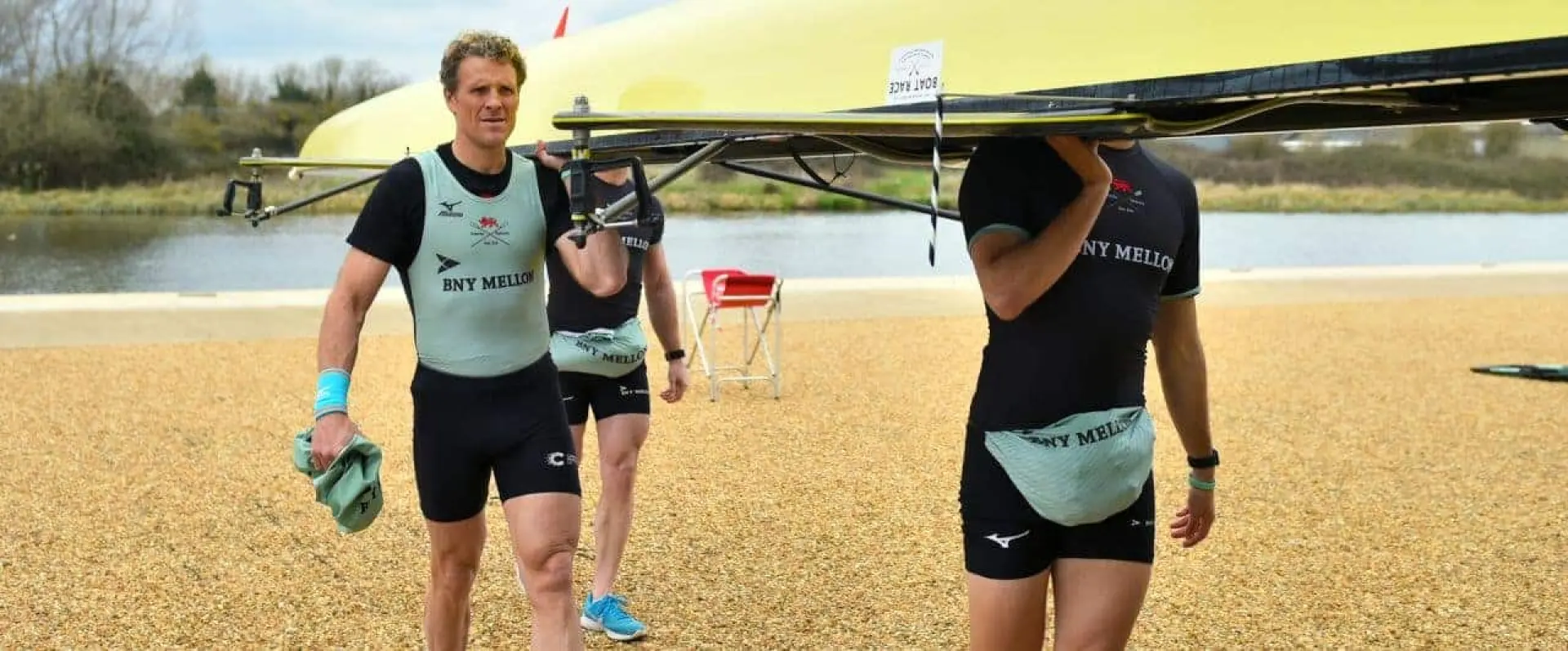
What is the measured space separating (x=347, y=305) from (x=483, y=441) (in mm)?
472

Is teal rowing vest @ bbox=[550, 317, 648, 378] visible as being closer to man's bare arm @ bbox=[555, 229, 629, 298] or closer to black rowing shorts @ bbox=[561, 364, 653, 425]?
black rowing shorts @ bbox=[561, 364, 653, 425]

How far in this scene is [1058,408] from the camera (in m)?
2.70

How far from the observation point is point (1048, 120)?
2447 millimetres

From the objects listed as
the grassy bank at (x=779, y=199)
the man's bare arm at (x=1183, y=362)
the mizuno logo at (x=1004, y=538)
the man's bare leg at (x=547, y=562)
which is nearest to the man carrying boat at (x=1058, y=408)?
the mizuno logo at (x=1004, y=538)

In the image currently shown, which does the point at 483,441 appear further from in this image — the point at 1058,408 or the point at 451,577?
the point at 1058,408

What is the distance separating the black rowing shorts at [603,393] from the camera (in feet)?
15.8

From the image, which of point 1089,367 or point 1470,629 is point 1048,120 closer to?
point 1089,367

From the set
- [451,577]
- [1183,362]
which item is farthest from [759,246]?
[1183,362]

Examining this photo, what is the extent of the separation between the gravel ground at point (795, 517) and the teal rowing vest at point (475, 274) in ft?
5.54

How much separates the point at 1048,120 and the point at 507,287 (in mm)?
1560

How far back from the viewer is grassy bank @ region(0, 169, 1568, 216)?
1670 inches

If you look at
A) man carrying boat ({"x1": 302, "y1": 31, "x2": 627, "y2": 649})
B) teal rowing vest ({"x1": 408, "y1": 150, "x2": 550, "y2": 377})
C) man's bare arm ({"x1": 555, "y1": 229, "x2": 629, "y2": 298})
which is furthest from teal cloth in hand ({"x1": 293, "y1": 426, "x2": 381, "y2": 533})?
man's bare arm ({"x1": 555, "y1": 229, "x2": 629, "y2": 298})

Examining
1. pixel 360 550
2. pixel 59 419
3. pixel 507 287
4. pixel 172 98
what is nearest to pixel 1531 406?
pixel 360 550

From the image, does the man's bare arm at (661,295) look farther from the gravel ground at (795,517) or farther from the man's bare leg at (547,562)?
the man's bare leg at (547,562)
